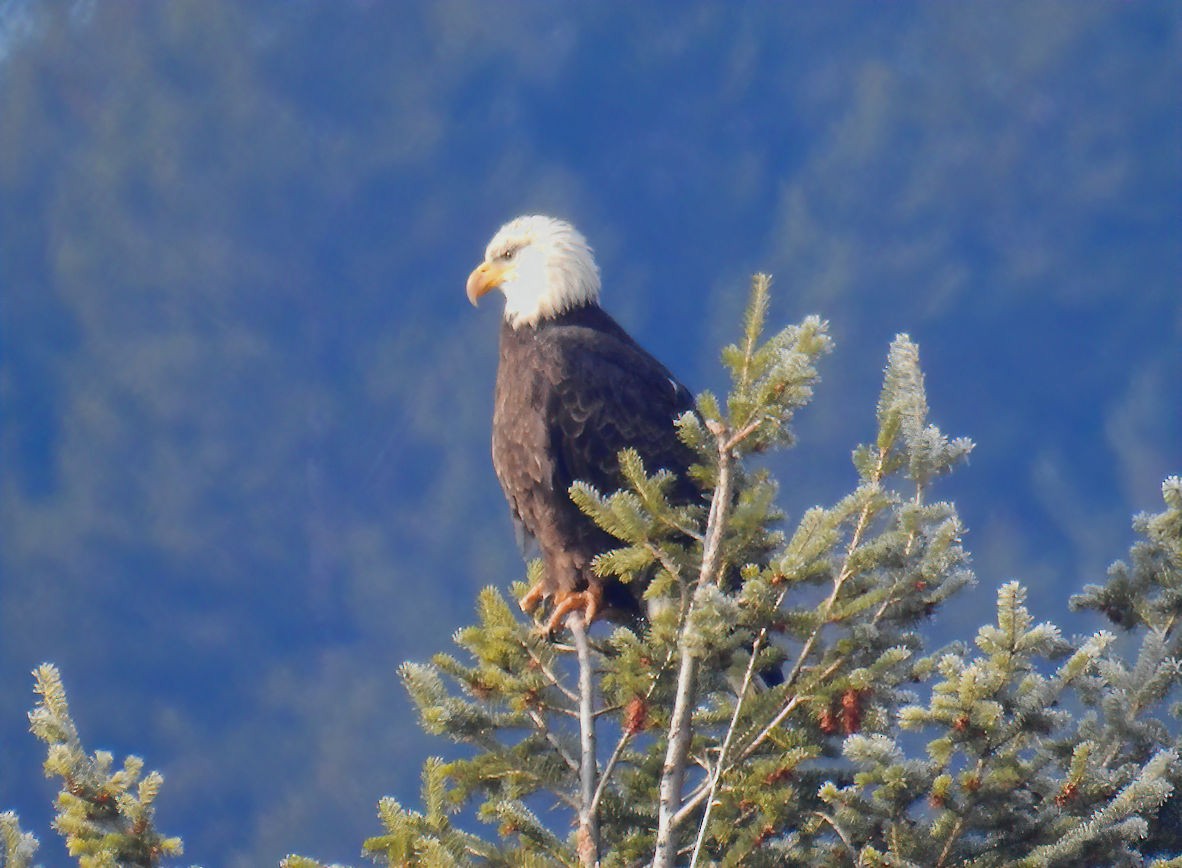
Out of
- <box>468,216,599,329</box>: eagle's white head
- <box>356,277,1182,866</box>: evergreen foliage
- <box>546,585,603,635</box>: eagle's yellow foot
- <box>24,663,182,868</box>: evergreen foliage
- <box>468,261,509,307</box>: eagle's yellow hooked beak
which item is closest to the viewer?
<box>356,277,1182,866</box>: evergreen foliage

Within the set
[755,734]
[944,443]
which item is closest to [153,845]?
[755,734]

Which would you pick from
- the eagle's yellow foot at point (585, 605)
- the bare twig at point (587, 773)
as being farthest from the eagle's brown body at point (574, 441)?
the bare twig at point (587, 773)

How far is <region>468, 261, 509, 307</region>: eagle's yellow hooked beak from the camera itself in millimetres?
5047

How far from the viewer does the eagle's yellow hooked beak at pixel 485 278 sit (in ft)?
16.6

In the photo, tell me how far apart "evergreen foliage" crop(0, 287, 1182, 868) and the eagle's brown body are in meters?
1.10

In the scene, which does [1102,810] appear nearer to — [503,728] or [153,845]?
[503,728]

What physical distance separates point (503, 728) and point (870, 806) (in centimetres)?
88

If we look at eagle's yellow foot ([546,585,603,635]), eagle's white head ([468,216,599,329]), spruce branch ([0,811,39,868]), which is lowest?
spruce branch ([0,811,39,868])

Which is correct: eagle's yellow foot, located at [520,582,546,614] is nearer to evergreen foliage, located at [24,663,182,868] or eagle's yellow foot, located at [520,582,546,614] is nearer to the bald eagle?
the bald eagle

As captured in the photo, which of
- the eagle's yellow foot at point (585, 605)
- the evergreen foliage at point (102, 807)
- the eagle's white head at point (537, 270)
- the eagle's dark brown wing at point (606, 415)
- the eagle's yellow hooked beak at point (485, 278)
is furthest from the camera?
the eagle's yellow hooked beak at point (485, 278)

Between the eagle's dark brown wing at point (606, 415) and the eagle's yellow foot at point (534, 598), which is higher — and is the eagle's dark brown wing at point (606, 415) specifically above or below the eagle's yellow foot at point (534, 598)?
above

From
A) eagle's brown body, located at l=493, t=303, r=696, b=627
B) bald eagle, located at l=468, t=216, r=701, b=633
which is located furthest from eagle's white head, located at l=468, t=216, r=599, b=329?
eagle's brown body, located at l=493, t=303, r=696, b=627

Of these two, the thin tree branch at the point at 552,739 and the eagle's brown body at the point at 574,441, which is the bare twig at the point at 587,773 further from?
the eagle's brown body at the point at 574,441

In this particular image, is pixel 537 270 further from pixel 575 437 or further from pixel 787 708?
pixel 787 708
